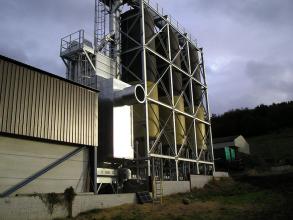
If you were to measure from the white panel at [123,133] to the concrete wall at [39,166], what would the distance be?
11.1 ft

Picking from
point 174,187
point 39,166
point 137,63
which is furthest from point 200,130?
point 39,166

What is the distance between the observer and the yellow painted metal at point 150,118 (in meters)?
31.1

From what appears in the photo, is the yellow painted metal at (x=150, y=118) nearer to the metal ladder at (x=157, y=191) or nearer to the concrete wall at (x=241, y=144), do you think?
the metal ladder at (x=157, y=191)

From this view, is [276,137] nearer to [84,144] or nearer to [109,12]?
[109,12]

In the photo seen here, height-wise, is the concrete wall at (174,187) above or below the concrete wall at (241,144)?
below

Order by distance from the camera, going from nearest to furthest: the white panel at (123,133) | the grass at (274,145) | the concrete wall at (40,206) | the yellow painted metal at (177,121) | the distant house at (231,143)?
1. the concrete wall at (40,206)
2. the white panel at (123,133)
3. the yellow painted metal at (177,121)
4. the distant house at (231,143)
5. the grass at (274,145)

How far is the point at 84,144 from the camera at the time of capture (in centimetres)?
2356

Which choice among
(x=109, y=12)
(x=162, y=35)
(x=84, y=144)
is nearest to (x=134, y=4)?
(x=109, y=12)

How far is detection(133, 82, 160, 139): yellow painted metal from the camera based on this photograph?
31109mm

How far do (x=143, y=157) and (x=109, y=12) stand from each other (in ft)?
52.2

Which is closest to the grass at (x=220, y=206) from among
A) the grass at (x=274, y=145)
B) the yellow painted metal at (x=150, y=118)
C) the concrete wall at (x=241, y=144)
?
the yellow painted metal at (x=150, y=118)

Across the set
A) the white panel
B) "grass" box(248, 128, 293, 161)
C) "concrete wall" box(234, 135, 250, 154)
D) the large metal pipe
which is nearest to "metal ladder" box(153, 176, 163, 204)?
the white panel

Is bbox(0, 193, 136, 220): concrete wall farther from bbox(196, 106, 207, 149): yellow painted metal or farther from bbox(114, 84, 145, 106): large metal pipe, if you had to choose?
bbox(196, 106, 207, 149): yellow painted metal

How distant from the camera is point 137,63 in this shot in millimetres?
34344
